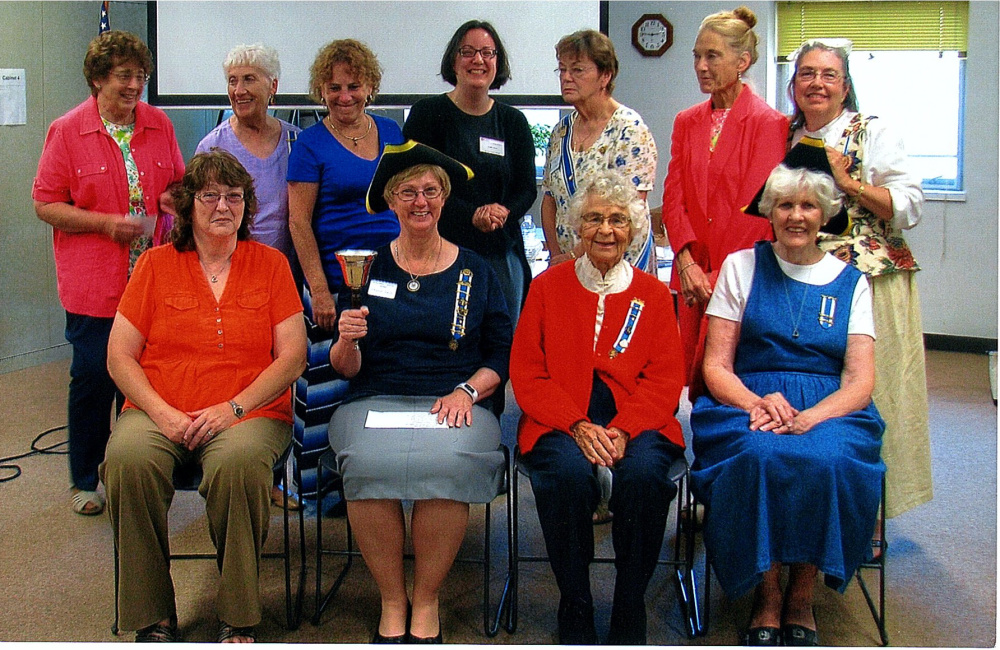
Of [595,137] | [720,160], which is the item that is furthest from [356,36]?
[720,160]

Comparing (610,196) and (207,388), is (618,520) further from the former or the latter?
(207,388)

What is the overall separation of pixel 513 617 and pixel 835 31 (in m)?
5.30

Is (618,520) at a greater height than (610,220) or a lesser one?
lesser

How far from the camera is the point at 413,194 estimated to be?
7.91 ft

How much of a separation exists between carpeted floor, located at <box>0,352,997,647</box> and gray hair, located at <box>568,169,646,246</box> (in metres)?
1.08

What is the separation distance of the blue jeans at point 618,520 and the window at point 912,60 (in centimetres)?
457

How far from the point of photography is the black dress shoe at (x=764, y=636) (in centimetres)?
222

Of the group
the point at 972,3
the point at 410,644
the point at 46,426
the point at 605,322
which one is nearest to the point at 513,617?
the point at 410,644

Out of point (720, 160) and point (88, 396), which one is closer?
point (720, 160)

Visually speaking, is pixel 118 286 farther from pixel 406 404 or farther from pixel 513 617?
pixel 513 617

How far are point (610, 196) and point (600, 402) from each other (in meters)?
0.56

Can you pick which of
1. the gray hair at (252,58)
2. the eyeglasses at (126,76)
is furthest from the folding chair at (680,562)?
the eyeglasses at (126,76)

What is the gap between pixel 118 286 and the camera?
296 centimetres

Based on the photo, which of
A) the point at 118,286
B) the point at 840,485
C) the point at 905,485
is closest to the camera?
the point at 840,485
